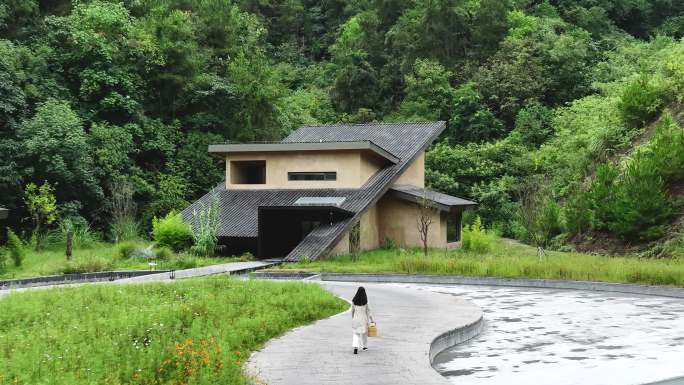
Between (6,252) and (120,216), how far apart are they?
714 centimetres

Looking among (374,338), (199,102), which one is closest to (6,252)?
(199,102)

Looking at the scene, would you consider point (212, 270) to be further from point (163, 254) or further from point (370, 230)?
point (370, 230)

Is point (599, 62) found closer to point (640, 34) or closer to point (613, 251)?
point (640, 34)

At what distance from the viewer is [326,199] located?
3197 centimetres

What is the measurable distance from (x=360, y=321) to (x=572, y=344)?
13.8 ft

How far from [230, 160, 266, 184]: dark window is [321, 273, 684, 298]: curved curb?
11.7 m

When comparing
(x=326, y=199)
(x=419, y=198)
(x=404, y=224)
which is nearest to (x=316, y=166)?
(x=326, y=199)

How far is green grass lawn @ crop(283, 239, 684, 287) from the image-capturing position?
21.6 metres

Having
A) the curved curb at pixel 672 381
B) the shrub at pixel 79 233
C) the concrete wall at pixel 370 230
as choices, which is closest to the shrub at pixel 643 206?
the concrete wall at pixel 370 230

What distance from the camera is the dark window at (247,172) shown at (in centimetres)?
3547

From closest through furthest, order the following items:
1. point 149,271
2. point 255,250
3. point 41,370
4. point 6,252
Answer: point 41,370 → point 149,271 → point 6,252 → point 255,250

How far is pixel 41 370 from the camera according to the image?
27.1 ft

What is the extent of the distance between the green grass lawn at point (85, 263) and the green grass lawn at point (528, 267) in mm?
4044

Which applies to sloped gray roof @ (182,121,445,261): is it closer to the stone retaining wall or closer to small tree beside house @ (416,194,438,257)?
small tree beside house @ (416,194,438,257)
